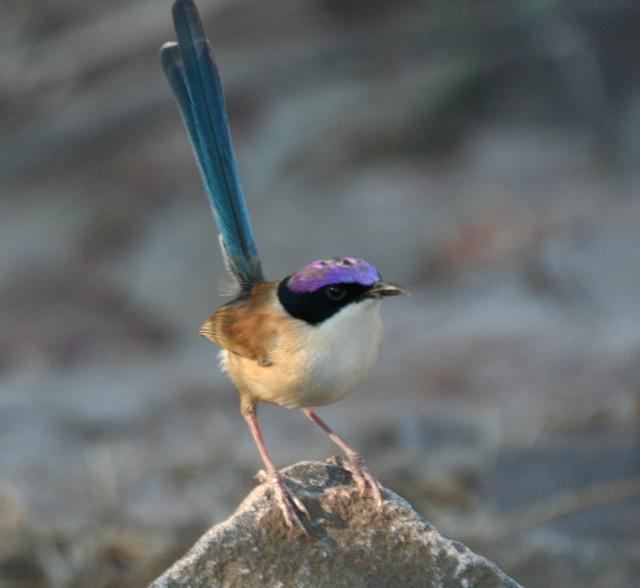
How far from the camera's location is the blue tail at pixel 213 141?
17.7 feet

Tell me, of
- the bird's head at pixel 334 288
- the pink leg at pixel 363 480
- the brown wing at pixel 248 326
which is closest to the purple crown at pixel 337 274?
the bird's head at pixel 334 288

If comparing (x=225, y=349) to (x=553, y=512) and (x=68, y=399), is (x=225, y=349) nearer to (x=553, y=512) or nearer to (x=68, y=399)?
(x=553, y=512)

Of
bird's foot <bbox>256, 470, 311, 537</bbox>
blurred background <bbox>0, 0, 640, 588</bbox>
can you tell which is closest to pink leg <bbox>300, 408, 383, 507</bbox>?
bird's foot <bbox>256, 470, 311, 537</bbox>

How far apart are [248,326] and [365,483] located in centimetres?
75

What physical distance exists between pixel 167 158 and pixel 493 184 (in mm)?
2526

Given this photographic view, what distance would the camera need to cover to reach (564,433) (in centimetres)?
798

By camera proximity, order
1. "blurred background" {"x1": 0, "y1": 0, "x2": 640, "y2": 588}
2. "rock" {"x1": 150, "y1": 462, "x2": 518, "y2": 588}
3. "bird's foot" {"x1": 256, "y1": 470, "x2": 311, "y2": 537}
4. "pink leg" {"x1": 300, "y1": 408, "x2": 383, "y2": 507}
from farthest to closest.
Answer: "blurred background" {"x1": 0, "y1": 0, "x2": 640, "y2": 588}
"pink leg" {"x1": 300, "y1": 408, "x2": 383, "y2": 507}
"bird's foot" {"x1": 256, "y1": 470, "x2": 311, "y2": 537}
"rock" {"x1": 150, "y1": 462, "x2": 518, "y2": 588}

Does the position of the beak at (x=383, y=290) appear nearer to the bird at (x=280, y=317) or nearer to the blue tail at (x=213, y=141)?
the bird at (x=280, y=317)

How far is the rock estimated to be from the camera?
4.04 metres

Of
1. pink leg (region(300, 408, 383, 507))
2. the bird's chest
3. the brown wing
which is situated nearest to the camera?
pink leg (region(300, 408, 383, 507))

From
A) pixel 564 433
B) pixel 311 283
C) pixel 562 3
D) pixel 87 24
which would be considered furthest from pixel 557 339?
pixel 311 283

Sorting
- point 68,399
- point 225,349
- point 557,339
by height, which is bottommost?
point 557,339

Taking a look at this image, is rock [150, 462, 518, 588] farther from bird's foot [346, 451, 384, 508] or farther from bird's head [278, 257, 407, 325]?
bird's head [278, 257, 407, 325]

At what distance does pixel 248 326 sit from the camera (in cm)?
485
